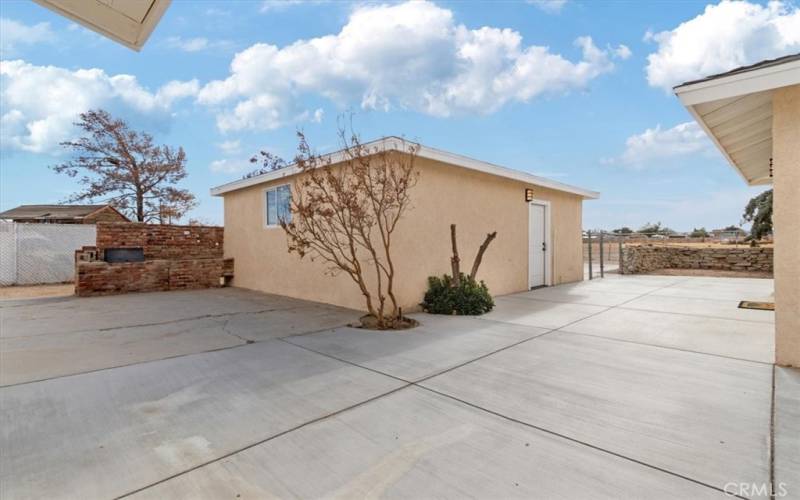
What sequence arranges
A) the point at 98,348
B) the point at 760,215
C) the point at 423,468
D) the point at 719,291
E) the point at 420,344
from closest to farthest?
1. the point at 423,468
2. the point at 98,348
3. the point at 420,344
4. the point at 719,291
5. the point at 760,215

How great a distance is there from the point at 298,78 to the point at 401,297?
671 centimetres

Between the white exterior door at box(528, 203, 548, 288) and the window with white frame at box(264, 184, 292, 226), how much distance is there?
20.2 ft

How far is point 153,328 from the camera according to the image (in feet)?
19.5

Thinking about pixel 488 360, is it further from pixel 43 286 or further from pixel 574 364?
pixel 43 286

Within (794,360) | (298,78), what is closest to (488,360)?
(794,360)

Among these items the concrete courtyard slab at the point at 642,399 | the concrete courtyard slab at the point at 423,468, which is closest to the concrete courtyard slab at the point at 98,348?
the concrete courtyard slab at the point at 423,468

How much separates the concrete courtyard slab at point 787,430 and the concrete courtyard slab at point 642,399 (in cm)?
6

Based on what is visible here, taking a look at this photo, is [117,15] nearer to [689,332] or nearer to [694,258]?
[689,332]

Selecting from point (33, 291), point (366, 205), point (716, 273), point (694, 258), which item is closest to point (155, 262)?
point (33, 291)

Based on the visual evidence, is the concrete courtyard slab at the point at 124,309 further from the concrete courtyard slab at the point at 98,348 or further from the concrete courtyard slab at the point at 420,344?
the concrete courtyard slab at the point at 420,344

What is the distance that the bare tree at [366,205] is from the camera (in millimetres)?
5980

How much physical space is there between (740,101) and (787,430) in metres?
3.53

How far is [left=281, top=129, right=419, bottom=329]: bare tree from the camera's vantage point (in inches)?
235

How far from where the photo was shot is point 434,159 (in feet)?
23.5
